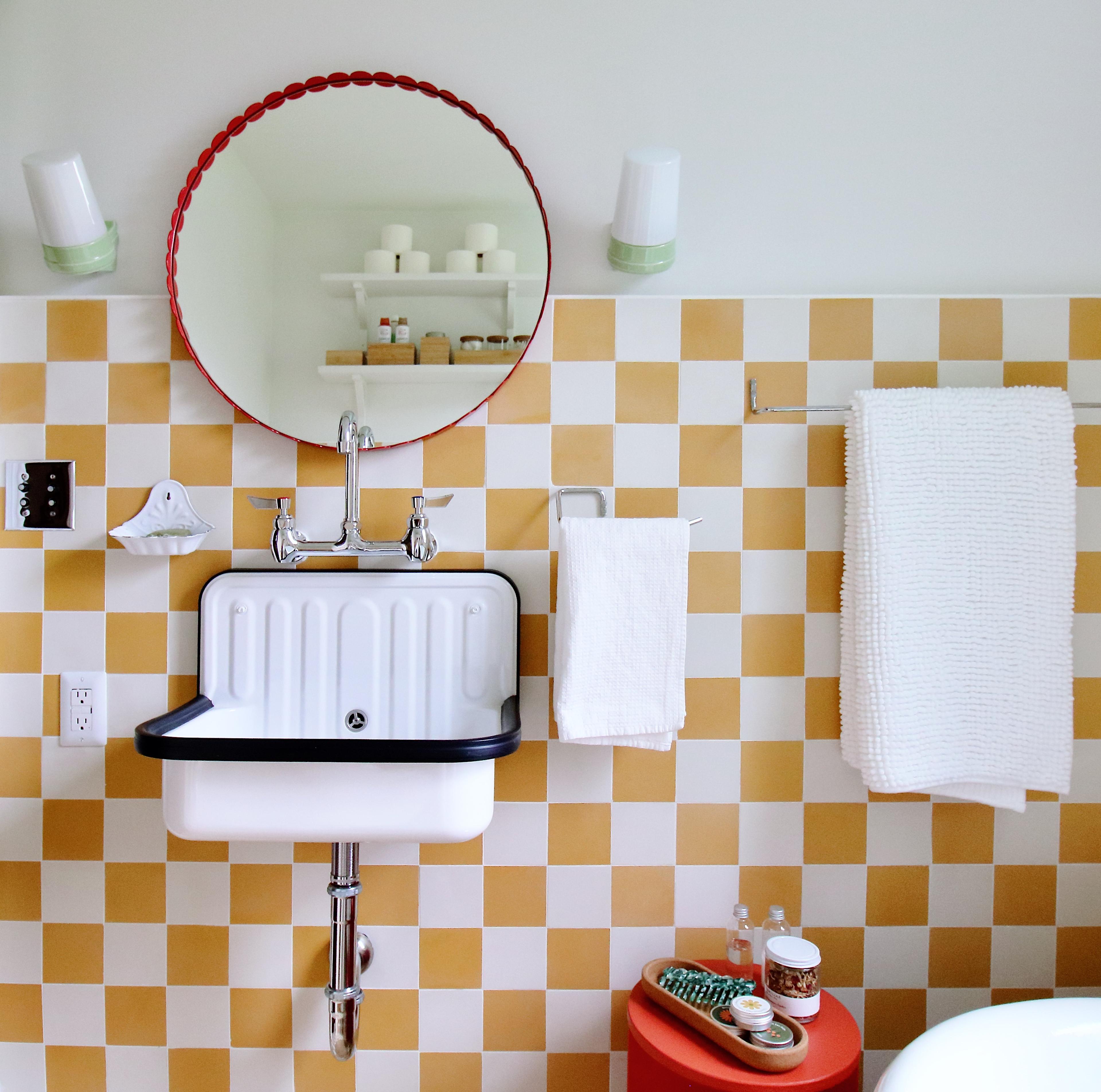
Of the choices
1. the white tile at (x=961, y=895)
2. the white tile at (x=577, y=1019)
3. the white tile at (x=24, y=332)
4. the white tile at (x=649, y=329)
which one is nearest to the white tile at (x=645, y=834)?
the white tile at (x=577, y=1019)

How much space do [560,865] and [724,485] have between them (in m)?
0.72

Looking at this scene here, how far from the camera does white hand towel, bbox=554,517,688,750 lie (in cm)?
124

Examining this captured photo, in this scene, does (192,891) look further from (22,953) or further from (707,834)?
(707,834)

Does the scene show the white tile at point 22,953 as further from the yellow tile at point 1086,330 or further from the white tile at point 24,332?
the yellow tile at point 1086,330

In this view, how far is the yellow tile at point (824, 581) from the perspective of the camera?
1362 mm

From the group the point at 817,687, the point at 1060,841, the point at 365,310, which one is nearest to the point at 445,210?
the point at 365,310

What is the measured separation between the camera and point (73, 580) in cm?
136

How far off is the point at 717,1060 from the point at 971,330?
1.22 meters

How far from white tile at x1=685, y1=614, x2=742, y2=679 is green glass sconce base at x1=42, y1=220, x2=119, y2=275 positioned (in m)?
1.18

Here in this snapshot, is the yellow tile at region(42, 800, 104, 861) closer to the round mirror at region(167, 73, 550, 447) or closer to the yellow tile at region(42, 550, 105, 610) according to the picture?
the yellow tile at region(42, 550, 105, 610)

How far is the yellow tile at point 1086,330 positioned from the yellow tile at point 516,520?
3.13 ft

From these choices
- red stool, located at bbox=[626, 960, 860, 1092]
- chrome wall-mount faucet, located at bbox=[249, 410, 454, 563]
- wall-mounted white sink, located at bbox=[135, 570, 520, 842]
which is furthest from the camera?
wall-mounted white sink, located at bbox=[135, 570, 520, 842]

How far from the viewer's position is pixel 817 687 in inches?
53.9

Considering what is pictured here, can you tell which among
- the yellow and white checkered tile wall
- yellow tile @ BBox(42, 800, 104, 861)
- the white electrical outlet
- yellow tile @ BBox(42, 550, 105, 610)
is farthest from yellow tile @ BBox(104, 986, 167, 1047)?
yellow tile @ BBox(42, 550, 105, 610)
